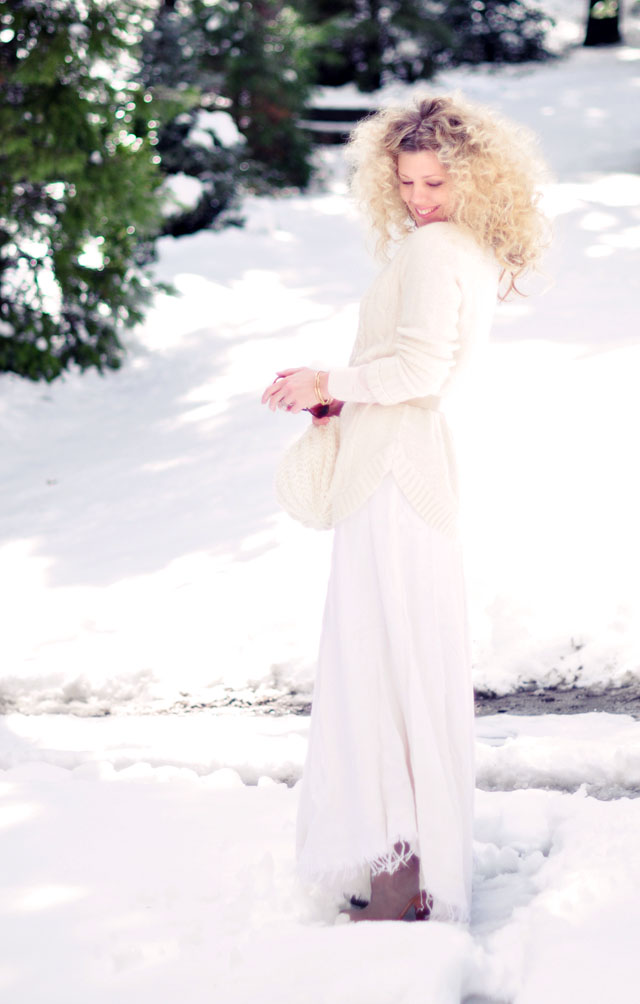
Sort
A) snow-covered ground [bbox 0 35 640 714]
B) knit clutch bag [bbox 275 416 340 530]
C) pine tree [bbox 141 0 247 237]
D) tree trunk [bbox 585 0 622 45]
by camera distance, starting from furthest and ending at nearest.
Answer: tree trunk [bbox 585 0 622 45] < pine tree [bbox 141 0 247 237] < snow-covered ground [bbox 0 35 640 714] < knit clutch bag [bbox 275 416 340 530]

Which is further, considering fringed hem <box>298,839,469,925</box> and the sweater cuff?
fringed hem <box>298,839,469,925</box>

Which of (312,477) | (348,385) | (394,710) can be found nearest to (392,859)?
(394,710)

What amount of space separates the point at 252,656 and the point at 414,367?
2412 mm

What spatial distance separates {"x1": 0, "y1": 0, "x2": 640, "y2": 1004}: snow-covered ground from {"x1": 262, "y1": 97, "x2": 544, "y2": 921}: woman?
23 centimetres

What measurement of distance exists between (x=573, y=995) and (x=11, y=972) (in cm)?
124

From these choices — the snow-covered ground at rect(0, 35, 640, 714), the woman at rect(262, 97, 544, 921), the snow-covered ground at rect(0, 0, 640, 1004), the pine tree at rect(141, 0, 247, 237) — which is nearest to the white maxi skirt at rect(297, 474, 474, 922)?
the woman at rect(262, 97, 544, 921)

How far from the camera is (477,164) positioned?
2363 mm

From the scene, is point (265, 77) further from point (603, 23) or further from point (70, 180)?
point (603, 23)

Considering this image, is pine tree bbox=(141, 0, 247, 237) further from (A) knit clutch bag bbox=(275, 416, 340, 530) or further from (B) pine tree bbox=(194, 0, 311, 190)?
(A) knit clutch bag bbox=(275, 416, 340, 530)

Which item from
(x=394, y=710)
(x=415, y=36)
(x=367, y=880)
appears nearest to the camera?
(x=394, y=710)

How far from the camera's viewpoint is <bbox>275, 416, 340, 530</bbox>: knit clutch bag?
8.43ft

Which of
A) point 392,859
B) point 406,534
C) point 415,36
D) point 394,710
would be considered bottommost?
point 392,859

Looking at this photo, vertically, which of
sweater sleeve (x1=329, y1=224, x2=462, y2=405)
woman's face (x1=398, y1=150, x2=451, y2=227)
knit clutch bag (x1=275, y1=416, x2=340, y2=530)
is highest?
woman's face (x1=398, y1=150, x2=451, y2=227)

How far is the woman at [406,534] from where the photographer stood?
7.81 feet
